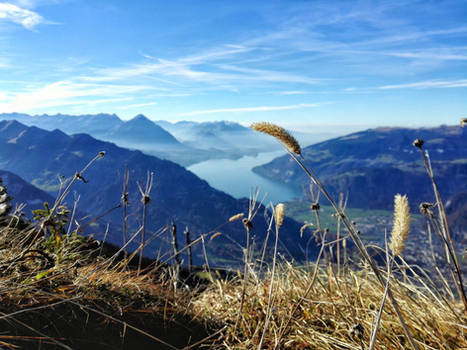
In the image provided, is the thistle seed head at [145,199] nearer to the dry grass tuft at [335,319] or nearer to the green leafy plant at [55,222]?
the green leafy plant at [55,222]

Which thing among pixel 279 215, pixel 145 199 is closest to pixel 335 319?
pixel 279 215

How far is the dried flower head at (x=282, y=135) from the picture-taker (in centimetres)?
221

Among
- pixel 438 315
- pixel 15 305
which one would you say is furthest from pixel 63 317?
pixel 438 315

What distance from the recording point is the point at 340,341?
9.86 feet

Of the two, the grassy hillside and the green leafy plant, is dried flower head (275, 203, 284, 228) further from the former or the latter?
the green leafy plant

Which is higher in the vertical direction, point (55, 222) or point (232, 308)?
point (55, 222)

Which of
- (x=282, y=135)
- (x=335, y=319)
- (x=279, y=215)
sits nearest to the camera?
(x=282, y=135)

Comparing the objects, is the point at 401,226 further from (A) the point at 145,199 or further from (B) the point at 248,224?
(A) the point at 145,199

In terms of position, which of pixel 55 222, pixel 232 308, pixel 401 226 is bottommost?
pixel 232 308

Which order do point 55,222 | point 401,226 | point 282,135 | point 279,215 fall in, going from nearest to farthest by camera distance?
point 282,135
point 401,226
point 279,215
point 55,222

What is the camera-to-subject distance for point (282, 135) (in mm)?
2354

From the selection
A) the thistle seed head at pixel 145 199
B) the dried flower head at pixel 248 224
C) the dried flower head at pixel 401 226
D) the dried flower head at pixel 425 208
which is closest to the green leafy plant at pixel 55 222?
the thistle seed head at pixel 145 199

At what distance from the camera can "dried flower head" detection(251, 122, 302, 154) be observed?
2.21 m

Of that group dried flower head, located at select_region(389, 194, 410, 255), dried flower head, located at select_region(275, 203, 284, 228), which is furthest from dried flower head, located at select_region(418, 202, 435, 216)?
dried flower head, located at select_region(275, 203, 284, 228)
